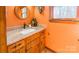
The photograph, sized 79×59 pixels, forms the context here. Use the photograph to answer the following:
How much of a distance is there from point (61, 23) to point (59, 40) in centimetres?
45

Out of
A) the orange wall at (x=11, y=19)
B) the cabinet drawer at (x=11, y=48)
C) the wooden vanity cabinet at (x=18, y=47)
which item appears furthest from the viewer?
the orange wall at (x=11, y=19)

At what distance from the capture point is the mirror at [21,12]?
2.62m

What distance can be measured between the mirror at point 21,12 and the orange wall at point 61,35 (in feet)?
1.59

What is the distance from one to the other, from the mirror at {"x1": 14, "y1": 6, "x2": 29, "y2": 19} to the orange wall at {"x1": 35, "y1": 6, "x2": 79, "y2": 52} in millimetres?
485

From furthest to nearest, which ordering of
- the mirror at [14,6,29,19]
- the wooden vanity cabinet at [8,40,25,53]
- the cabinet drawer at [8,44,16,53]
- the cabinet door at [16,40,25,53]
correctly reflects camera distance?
the mirror at [14,6,29,19] → the cabinet door at [16,40,25,53] → the wooden vanity cabinet at [8,40,25,53] → the cabinet drawer at [8,44,16,53]

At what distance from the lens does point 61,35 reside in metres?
3.73

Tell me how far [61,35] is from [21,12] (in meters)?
1.38

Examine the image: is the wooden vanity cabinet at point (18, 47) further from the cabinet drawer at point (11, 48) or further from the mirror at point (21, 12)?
the mirror at point (21, 12)

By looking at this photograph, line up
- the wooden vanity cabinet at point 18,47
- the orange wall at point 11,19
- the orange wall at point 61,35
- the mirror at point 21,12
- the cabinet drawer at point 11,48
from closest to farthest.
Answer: the cabinet drawer at point 11,48
the wooden vanity cabinet at point 18,47
the orange wall at point 11,19
the mirror at point 21,12
the orange wall at point 61,35

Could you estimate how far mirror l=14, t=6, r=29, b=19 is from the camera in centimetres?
262

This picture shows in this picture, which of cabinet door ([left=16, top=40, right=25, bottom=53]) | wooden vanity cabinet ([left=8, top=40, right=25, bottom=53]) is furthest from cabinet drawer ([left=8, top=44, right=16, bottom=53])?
cabinet door ([left=16, top=40, right=25, bottom=53])

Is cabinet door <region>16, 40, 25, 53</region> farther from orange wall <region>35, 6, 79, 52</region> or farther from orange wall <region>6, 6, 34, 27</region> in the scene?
orange wall <region>35, 6, 79, 52</region>

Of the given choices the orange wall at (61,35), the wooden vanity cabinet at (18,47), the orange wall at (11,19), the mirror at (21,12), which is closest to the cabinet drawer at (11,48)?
the wooden vanity cabinet at (18,47)
